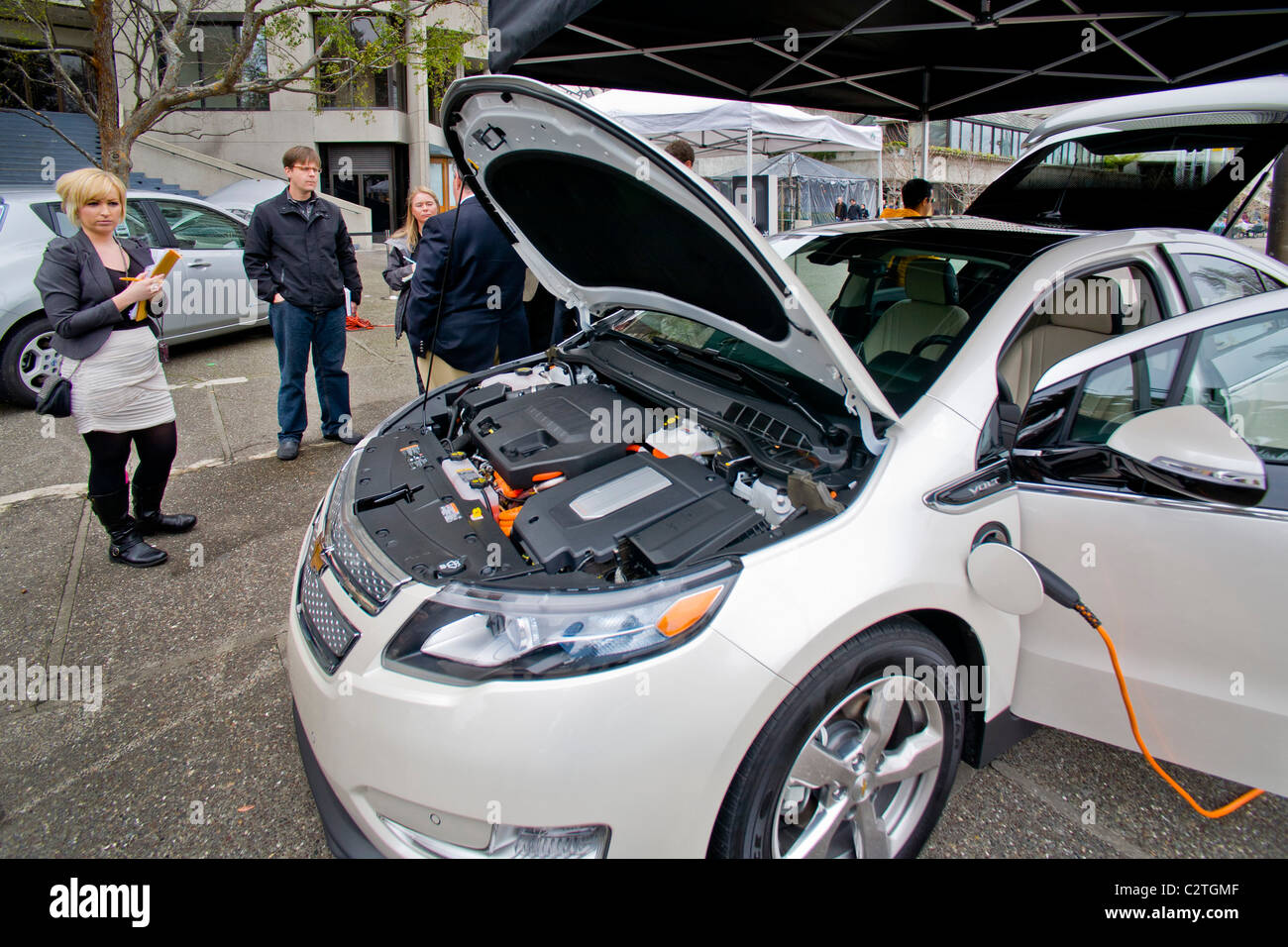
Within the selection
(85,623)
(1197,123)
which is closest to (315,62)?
(85,623)

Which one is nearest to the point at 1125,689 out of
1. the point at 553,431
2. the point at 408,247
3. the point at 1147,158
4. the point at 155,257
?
the point at 553,431

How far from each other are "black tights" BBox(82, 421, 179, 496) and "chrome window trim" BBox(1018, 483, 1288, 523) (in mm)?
3653

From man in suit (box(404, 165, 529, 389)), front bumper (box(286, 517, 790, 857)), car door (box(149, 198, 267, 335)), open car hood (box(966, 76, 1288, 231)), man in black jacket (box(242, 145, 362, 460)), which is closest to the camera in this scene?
front bumper (box(286, 517, 790, 857))

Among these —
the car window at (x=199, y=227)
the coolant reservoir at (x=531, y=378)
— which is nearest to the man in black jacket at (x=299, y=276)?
the coolant reservoir at (x=531, y=378)

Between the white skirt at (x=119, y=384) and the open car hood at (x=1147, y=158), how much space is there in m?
4.22

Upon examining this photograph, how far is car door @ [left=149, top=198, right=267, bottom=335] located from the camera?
7172 millimetres

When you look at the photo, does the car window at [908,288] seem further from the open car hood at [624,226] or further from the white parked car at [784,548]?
the open car hood at [624,226]

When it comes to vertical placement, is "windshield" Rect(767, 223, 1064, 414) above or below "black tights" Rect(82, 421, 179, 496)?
above

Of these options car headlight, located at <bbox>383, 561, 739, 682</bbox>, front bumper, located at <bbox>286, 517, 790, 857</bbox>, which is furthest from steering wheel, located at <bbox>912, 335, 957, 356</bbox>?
front bumper, located at <bbox>286, 517, 790, 857</bbox>

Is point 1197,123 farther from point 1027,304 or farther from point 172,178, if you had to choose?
point 172,178

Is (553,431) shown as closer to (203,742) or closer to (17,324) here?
(203,742)

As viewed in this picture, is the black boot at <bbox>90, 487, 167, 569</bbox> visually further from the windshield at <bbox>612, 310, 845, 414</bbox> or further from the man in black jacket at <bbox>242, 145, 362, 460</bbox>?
the windshield at <bbox>612, 310, 845, 414</bbox>
